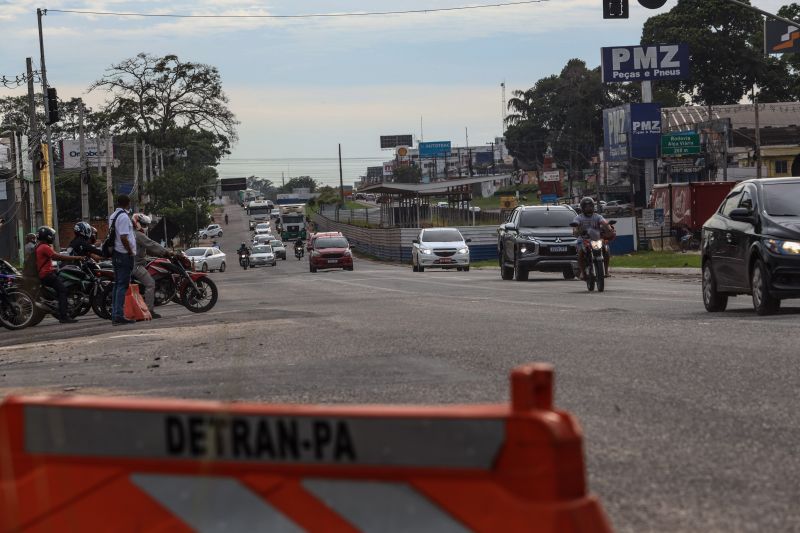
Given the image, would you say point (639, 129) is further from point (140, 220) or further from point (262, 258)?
→ point (140, 220)

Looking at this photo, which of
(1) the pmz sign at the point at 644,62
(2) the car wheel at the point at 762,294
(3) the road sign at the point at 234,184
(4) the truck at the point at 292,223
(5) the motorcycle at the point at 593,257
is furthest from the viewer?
(3) the road sign at the point at 234,184

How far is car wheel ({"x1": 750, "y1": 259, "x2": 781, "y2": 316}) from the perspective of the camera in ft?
46.6

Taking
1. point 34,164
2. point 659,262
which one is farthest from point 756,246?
point 34,164

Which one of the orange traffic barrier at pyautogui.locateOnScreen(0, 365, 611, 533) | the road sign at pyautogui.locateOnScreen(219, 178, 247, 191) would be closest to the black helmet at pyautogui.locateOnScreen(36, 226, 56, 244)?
the orange traffic barrier at pyautogui.locateOnScreen(0, 365, 611, 533)

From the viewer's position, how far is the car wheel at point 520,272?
30.2 m

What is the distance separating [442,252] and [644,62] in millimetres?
48372

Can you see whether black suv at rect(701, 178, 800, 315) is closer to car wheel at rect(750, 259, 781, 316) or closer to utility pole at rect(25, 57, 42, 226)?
car wheel at rect(750, 259, 781, 316)

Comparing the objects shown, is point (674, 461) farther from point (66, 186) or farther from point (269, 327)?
point (66, 186)

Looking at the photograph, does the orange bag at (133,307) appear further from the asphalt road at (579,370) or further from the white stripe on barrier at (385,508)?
the white stripe on barrier at (385,508)

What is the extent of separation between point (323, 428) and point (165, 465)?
44cm

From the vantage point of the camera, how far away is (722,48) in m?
110

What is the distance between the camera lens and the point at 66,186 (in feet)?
289

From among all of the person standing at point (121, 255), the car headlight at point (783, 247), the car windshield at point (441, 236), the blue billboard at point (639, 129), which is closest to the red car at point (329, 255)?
the car windshield at point (441, 236)

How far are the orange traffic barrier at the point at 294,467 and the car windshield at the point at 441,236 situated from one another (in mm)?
41778
